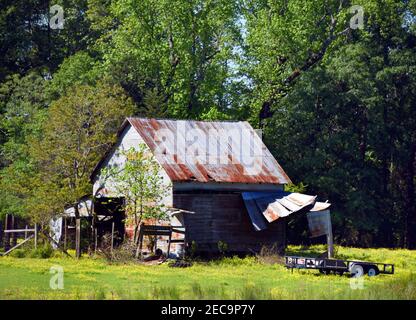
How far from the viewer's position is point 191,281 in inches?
1044

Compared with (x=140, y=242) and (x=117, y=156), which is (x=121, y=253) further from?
(x=117, y=156)

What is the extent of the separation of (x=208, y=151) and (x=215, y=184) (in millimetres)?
1902

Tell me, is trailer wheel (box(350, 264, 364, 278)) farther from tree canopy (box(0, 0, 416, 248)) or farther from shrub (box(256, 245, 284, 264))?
tree canopy (box(0, 0, 416, 248))

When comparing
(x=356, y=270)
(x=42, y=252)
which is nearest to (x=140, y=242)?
(x=42, y=252)

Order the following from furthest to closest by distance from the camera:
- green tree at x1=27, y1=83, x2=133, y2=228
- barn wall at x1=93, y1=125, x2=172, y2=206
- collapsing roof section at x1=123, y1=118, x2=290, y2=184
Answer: green tree at x1=27, y1=83, x2=133, y2=228 < barn wall at x1=93, y1=125, x2=172, y2=206 < collapsing roof section at x1=123, y1=118, x2=290, y2=184

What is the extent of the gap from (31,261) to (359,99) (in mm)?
24237

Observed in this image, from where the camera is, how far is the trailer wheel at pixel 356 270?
28.9 metres

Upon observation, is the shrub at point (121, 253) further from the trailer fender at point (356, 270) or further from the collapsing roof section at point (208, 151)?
the trailer fender at point (356, 270)

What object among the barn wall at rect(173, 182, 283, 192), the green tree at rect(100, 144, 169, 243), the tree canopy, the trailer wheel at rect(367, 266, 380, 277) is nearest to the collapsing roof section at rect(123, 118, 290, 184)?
the barn wall at rect(173, 182, 283, 192)

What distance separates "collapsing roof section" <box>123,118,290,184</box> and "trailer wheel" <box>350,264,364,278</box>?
881cm

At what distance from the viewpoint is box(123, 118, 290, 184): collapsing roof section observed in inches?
1426

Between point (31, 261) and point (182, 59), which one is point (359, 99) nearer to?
point (182, 59)

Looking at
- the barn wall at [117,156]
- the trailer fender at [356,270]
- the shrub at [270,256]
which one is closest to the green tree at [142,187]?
the barn wall at [117,156]
